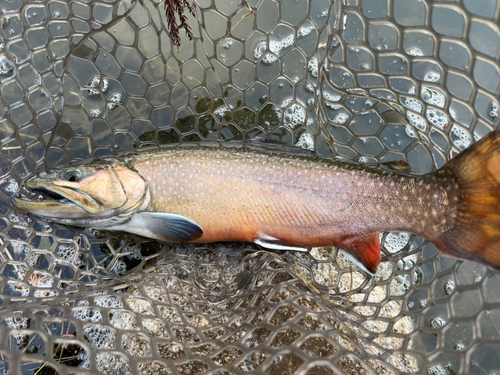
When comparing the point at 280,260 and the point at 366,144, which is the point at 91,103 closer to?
the point at 280,260

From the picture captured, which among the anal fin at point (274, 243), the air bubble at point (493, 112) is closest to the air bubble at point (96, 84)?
the anal fin at point (274, 243)

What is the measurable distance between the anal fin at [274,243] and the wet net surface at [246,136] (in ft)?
0.35

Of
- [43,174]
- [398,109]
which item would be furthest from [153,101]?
[398,109]

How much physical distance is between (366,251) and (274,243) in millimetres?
650

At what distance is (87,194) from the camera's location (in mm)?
2367

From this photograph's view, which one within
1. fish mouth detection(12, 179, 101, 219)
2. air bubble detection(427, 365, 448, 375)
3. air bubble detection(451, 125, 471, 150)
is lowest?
air bubble detection(427, 365, 448, 375)

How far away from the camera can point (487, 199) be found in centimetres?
186

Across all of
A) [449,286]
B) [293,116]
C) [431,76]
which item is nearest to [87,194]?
[293,116]

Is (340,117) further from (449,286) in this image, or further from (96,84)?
(96,84)

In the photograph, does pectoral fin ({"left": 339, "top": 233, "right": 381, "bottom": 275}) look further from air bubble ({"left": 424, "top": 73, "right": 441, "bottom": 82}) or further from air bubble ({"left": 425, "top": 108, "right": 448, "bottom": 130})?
air bubble ({"left": 424, "top": 73, "right": 441, "bottom": 82})

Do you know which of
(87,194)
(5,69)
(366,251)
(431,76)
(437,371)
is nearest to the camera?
(366,251)

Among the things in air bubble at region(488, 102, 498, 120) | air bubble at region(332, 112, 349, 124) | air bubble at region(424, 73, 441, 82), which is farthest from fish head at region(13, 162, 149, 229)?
air bubble at region(488, 102, 498, 120)

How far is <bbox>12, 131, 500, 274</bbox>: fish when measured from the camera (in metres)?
2.12

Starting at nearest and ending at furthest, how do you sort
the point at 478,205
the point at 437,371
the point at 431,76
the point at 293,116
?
the point at 478,205
the point at 437,371
the point at 431,76
the point at 293,116
